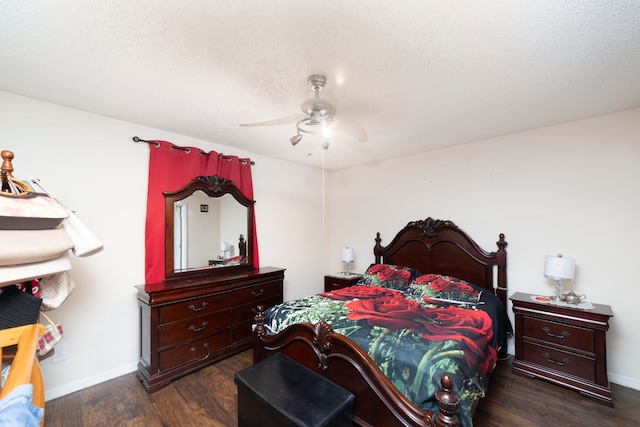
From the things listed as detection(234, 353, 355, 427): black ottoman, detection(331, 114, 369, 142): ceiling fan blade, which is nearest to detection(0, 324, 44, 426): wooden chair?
detection(234, 353, 355, 427): black ottoman

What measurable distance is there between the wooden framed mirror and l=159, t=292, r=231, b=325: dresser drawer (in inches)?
17.9

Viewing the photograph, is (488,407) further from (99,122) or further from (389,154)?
(99,122)

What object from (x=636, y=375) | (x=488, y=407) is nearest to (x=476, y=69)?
(x=488, y=407)

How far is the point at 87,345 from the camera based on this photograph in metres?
2.34

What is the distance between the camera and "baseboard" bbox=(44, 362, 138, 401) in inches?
85.3

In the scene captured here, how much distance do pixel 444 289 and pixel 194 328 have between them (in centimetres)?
262

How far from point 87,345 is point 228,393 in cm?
135

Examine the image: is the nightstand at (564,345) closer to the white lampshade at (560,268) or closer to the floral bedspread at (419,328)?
the white lampshade at (560,268)

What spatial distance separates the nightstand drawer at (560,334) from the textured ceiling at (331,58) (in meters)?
1.95

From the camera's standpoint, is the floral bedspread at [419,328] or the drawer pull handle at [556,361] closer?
the floral bedspread at [419,328]

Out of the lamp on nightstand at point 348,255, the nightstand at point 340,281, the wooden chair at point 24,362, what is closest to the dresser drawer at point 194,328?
the wooden chair at point 24,362

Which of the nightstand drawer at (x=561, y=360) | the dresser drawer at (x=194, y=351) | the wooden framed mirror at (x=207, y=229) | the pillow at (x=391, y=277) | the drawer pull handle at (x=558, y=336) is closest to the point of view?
the nightstand drawer at (x=561, y=360)

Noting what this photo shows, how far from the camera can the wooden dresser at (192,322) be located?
92.6 inches

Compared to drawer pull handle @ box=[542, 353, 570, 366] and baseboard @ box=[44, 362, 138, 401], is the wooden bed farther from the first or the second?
baseboard @ box=[44, 362, 138, 401]
